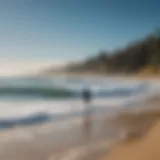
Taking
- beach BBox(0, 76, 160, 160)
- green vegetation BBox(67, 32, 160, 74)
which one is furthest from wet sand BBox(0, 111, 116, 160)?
green vegetation BBox(67, 32, 160, 74)

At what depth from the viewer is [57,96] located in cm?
131

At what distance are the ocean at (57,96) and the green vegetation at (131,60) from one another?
0.05 meters

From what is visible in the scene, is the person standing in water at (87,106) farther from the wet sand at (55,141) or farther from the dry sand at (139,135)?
the dry sand at (139,135)

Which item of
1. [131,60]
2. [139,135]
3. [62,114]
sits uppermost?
[131,60]

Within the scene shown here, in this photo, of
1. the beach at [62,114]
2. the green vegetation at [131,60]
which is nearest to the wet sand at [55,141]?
the beach at [62,114]

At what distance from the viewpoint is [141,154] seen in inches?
50.3

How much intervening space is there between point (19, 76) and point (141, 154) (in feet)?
1.99

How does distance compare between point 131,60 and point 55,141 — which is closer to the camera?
point 55,141

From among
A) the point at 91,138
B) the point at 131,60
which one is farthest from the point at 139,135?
the point at 131,60

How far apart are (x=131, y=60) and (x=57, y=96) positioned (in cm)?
37

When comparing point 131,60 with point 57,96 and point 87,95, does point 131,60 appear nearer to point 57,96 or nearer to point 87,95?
point 87,95

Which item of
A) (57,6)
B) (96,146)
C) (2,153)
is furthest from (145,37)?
(2,153)

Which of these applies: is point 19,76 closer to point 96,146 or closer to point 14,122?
point 14,122

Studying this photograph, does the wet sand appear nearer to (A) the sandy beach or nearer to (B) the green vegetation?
(A) the sandy beach
